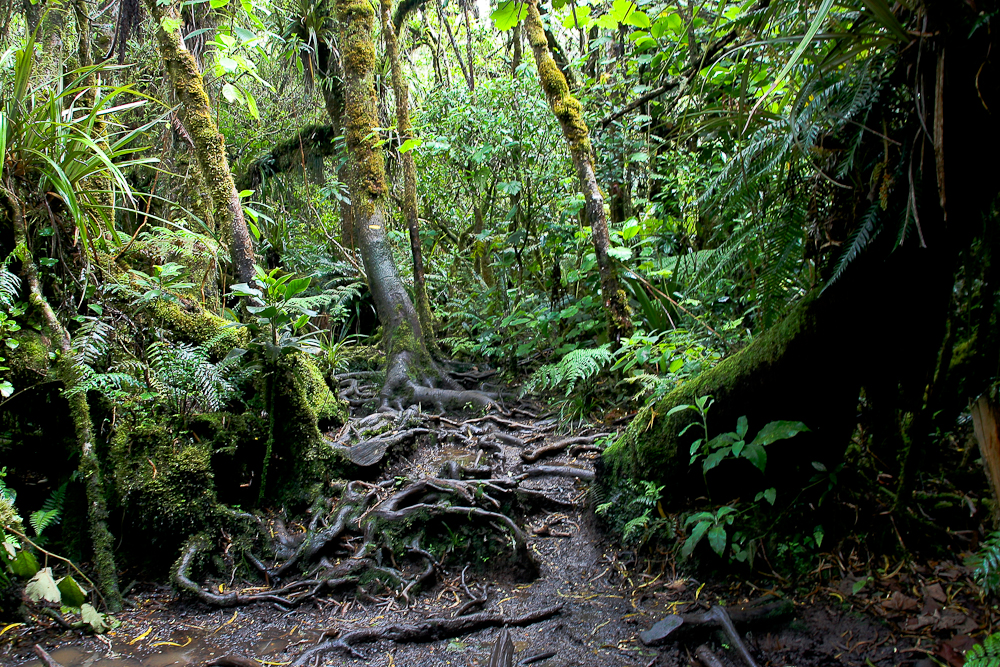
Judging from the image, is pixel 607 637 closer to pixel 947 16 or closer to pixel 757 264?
pixel 757 264

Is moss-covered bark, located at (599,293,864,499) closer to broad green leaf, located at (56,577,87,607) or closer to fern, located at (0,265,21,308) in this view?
broad green leaf, located at (56,577,87,607)

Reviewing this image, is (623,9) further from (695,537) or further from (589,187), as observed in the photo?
(695,537)

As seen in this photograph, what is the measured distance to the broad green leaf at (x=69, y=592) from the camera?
2502 millimetres

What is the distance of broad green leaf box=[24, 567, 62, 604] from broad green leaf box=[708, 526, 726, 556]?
2.91 m

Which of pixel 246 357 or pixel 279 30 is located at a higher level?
pixel 279 30

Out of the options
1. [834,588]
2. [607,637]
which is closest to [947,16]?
[834,588]

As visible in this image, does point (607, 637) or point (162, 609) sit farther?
point (162, 609)

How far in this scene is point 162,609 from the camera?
9.25 feet

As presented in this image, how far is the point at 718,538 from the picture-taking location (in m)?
2.70

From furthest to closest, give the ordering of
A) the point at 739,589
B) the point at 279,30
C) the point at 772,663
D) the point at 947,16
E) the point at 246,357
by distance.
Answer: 1. the point at 279,30
2. the point at 246,357
3. the point at 739,589
4. the point at 772,663
5. the point at 947,16

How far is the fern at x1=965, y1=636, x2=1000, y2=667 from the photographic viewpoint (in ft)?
5.77

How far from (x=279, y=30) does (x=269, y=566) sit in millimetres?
8317

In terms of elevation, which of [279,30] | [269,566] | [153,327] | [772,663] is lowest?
[772,663]

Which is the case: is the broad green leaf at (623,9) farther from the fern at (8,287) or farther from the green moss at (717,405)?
the fern at (8,287)
